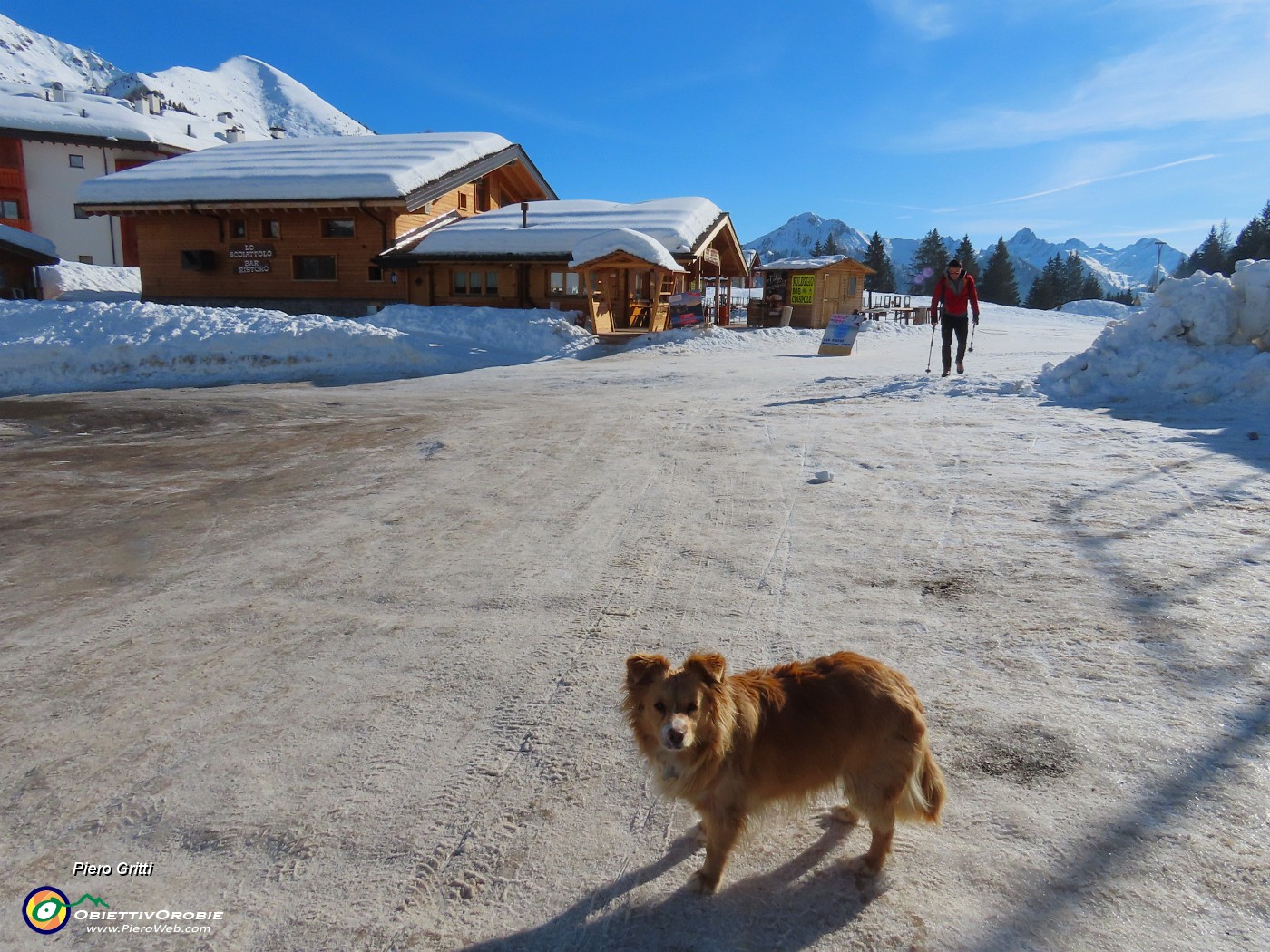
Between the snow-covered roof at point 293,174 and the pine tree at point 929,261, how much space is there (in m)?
61.5

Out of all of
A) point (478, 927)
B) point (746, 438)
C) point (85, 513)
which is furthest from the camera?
point (746, 438)

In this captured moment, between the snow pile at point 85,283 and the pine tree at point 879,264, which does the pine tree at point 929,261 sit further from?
the snow pile at point 85,283

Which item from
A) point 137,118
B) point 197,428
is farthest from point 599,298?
point 137,118

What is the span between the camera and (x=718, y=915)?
2.40m

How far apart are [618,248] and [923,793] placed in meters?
20.8

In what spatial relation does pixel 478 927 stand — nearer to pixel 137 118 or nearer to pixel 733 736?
pixel 733 736

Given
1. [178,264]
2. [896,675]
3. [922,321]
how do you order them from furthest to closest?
[922,321] < [178,264] < [896,675]

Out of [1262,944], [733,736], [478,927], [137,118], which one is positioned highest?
[137,118]

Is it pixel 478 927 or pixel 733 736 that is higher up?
pixel 733 736

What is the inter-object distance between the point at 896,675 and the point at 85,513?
6548 millimetres

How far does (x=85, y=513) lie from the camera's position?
6273mm

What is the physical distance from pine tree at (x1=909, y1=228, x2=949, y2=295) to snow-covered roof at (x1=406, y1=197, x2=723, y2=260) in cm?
5859

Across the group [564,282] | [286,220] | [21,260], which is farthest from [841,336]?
[21,260]

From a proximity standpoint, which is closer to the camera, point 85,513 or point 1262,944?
point 1262,944
